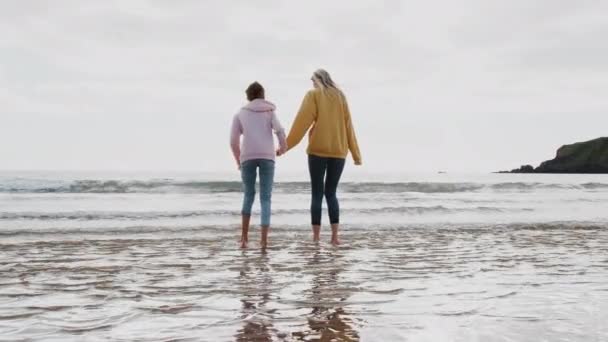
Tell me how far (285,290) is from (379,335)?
4.32 ft

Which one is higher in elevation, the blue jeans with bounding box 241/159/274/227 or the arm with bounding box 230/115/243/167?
the arm with bounding box 230/115/243/167

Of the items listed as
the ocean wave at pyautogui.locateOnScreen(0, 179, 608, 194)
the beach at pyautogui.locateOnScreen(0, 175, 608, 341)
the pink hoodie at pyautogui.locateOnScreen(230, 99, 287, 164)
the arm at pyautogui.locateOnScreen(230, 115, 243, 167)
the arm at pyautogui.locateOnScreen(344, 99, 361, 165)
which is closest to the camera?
the beach at pyautogui.locateOnScreen(0, 175, 608, 341)

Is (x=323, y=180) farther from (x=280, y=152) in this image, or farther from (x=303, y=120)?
(x=303, y=120)

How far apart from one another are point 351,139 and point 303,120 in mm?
733

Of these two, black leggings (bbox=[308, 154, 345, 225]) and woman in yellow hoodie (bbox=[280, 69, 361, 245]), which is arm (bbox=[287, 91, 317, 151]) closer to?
woman in yellow hoodie (bbox=[280, 69, 361, 245])

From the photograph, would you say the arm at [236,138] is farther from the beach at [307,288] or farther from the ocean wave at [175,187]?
the ocean wave at [175,187]

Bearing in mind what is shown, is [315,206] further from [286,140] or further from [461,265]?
[461,265]

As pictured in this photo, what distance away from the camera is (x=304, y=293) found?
3.82 meters

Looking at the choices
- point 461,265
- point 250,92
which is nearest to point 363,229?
point 250,92

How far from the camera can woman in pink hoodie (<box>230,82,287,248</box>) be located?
280 inches

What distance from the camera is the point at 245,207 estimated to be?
7.30 m

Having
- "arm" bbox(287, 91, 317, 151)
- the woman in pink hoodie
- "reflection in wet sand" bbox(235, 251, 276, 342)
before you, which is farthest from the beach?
"arm" bbox(287, 91, 317, 151)

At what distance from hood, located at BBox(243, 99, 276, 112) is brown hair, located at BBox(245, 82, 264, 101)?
7cm

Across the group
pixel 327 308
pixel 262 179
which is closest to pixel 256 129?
pixel 262 179
